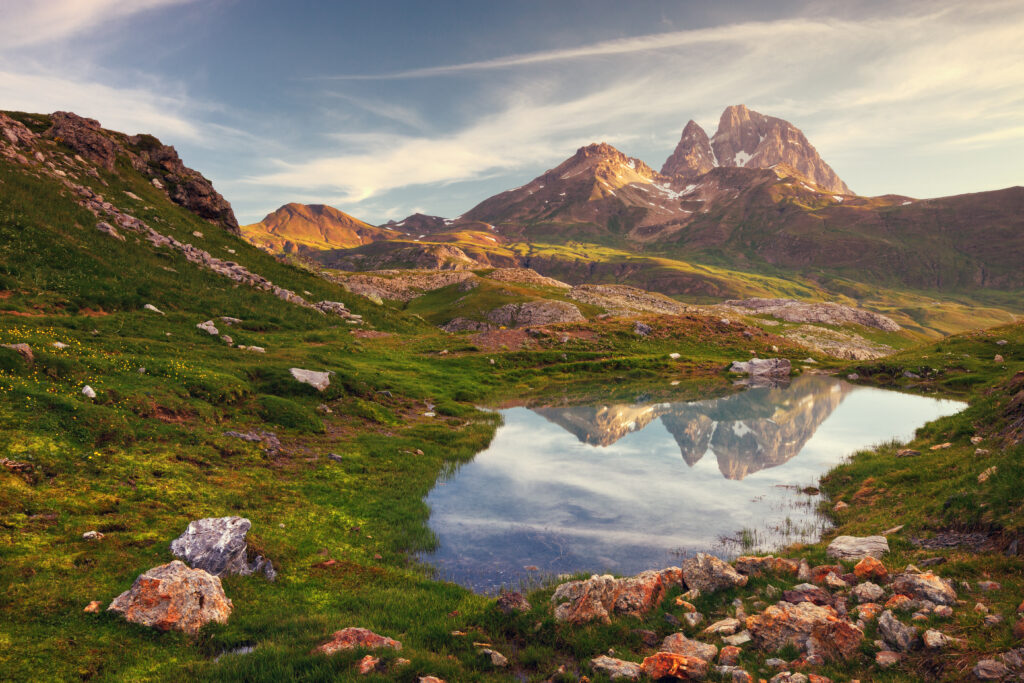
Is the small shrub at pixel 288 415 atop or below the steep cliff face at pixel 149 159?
below

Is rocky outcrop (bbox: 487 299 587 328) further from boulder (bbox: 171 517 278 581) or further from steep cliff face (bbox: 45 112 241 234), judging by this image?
boulder (bbox: 171 517 278 581)

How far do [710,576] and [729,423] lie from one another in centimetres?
3254

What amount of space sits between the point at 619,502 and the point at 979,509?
522 inches

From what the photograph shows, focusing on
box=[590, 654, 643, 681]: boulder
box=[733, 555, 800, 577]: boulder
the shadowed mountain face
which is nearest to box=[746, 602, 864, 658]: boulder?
box=[733, 555, 800, 577]: boulder

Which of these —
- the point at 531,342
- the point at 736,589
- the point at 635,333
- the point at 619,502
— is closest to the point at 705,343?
the point at 635,333

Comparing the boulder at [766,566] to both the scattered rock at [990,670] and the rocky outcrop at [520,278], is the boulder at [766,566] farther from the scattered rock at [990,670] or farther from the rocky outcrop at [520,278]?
the rocky outcrop at [520,278]

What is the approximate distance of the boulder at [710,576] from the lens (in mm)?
12898

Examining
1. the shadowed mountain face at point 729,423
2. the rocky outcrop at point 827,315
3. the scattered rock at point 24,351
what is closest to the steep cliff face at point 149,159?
the scattered rock at point 24,351

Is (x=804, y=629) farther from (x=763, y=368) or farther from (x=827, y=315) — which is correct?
(x=827, y=315)

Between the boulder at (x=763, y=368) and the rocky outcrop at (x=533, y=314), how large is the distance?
122ft

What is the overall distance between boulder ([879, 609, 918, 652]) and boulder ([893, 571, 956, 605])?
4.43 ft

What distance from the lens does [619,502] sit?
23.1 metres

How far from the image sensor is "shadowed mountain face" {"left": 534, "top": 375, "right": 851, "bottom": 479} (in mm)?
32344

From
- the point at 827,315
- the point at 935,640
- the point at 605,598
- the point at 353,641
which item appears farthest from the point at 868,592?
the point at 827,315
